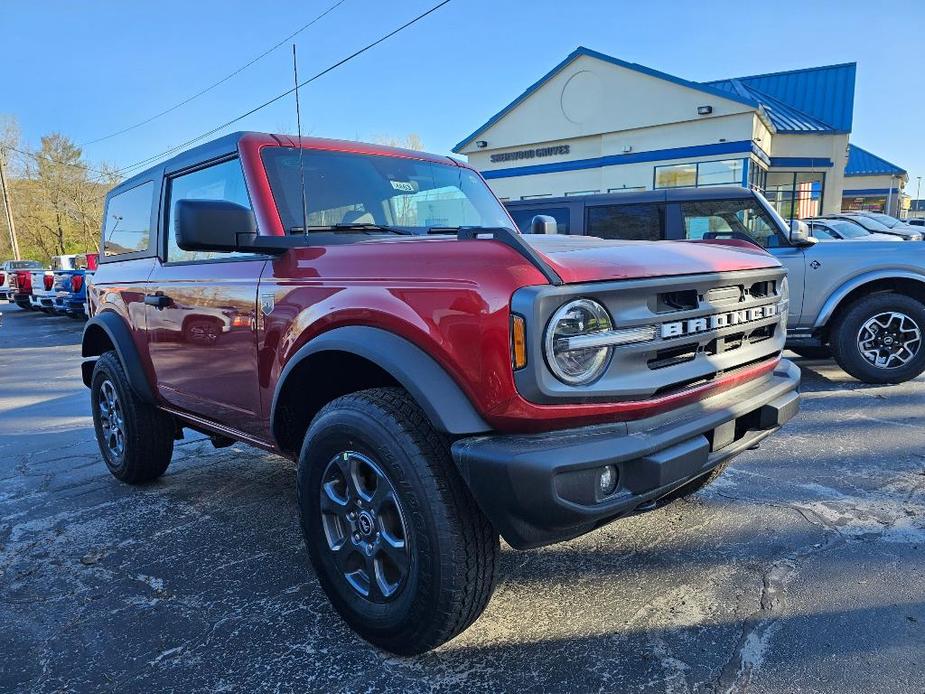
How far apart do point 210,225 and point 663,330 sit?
170 cm

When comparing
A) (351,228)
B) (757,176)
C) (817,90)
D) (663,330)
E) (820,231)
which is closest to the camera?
(663,330)

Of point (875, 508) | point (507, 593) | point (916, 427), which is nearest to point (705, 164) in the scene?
point (916, 427)

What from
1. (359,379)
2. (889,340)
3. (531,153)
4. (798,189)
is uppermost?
(531,153)

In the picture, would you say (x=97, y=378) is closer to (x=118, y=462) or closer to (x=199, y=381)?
(x=118, y=462)

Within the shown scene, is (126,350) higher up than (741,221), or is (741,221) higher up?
(741,221)

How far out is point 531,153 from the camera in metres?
26.7

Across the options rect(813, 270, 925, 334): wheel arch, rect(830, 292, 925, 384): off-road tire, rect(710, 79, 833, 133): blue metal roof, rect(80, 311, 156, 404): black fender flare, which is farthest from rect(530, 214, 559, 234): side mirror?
rect(710, 79, 833, 133): blue metal roof

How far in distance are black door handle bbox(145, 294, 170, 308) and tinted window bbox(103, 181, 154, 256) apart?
47cm

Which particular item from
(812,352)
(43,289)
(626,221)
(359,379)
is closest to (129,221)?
(359,379)

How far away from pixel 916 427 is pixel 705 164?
63.5 ft

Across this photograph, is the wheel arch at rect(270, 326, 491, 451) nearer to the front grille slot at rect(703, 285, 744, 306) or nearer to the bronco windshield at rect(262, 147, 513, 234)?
the bronco windshield at rect(262, 147, 513, 234)

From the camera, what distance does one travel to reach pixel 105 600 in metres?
2.64

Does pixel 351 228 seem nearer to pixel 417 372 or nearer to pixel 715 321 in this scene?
pixel 417 372

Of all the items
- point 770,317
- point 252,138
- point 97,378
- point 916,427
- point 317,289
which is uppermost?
point 252,138
